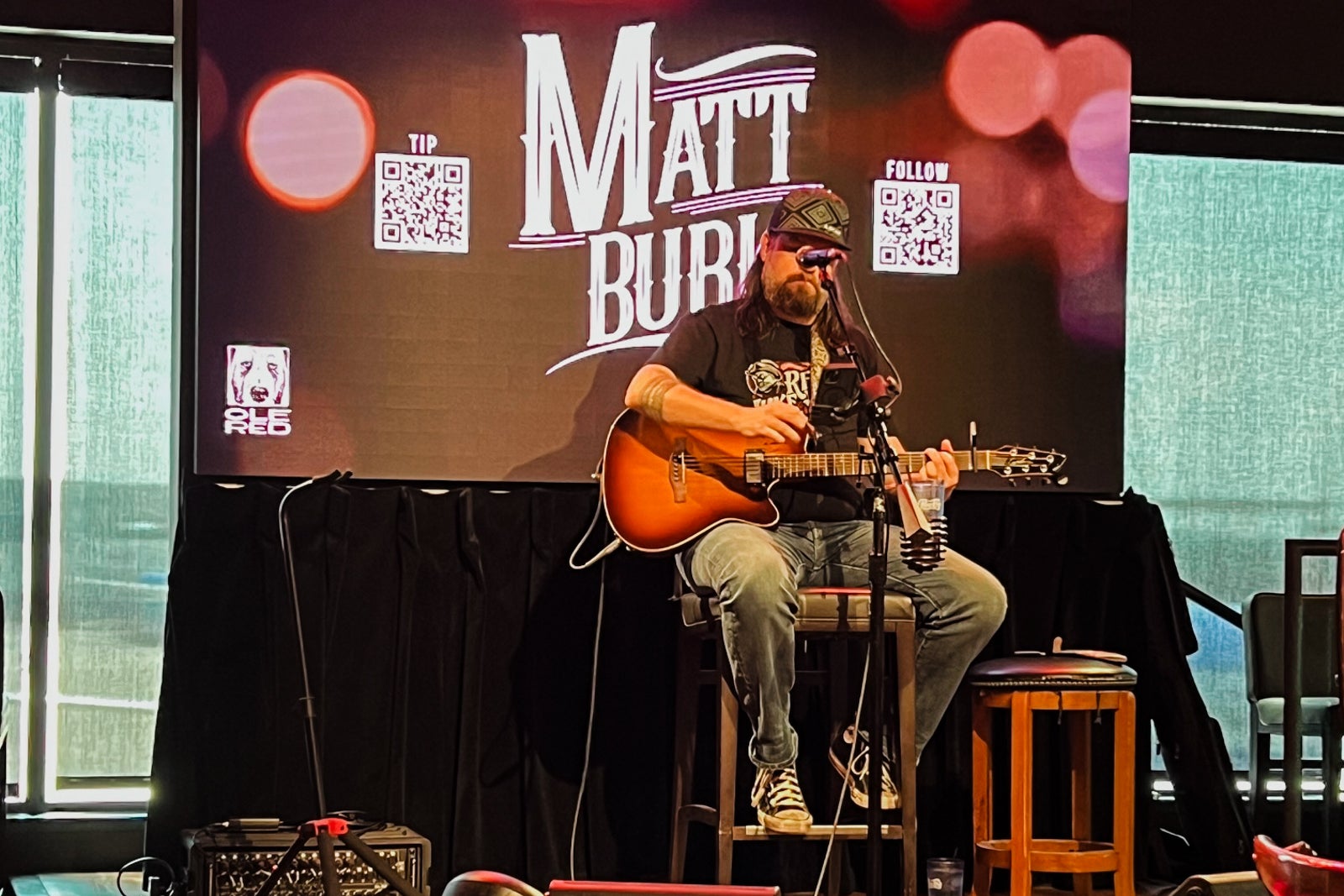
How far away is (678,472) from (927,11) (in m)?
1.62

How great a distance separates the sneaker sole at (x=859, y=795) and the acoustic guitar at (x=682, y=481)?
0.56 metres

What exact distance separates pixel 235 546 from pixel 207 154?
967mm

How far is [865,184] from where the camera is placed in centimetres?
488

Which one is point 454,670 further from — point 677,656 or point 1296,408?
point 1296,408

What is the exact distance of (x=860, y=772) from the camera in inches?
158

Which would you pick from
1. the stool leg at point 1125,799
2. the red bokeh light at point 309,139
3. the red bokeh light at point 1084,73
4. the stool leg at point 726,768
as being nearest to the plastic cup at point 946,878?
the stool leg at point 1125,799

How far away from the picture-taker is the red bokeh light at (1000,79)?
195 inches

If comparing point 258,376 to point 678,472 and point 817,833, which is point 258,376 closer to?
point 678,472

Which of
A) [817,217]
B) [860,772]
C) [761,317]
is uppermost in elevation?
[817,217]

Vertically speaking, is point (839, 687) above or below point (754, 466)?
below

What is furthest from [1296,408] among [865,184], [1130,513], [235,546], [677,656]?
[235,546]

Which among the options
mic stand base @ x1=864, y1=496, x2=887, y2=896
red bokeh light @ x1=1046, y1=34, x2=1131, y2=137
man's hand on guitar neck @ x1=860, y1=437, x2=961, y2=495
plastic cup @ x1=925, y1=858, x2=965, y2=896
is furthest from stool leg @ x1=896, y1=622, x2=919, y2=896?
red bokeh light @ x1=1046, y1=34, x2=1131, y2=137

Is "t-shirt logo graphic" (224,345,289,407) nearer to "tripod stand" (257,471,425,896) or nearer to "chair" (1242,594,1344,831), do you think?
"tripod stand" (257,471,425,896)

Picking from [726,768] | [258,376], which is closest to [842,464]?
[726,768]
